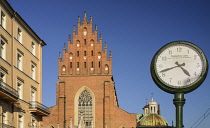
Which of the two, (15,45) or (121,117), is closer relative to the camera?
(15,45)

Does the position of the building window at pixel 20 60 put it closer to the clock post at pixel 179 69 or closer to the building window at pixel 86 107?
the clock post at pixel 179 69

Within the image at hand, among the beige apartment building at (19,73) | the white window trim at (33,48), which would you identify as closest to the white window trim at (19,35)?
the beige apartment building at (19,73)

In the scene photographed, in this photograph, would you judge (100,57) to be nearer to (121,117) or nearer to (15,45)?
(121,117)

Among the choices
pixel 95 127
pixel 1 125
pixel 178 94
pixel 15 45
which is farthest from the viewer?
pixel 95 127

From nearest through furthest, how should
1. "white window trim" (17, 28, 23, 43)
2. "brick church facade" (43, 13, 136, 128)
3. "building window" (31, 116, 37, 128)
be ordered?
"white window trim" (17, 28, 23, 43) < "building window" (31, 116, 37, 128) < "brick church facade" (43, 13, 136, 128)

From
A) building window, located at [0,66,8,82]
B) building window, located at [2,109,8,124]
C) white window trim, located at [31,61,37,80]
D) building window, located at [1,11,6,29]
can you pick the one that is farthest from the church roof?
building window, located at [1,11,6,29]

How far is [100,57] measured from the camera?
6369 cm

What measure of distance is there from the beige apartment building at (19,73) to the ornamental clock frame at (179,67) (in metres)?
20.1

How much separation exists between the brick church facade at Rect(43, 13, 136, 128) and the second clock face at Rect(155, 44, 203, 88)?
181 feet

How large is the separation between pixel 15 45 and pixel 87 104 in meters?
33.3

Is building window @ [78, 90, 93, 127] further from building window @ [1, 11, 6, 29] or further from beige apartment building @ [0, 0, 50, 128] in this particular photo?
building window @ [1, 11, 6, 29]

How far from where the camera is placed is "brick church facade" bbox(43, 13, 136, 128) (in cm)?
6234

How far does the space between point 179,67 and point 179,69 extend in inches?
1.2

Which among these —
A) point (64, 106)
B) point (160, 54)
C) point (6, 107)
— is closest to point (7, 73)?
point (6, 107)
